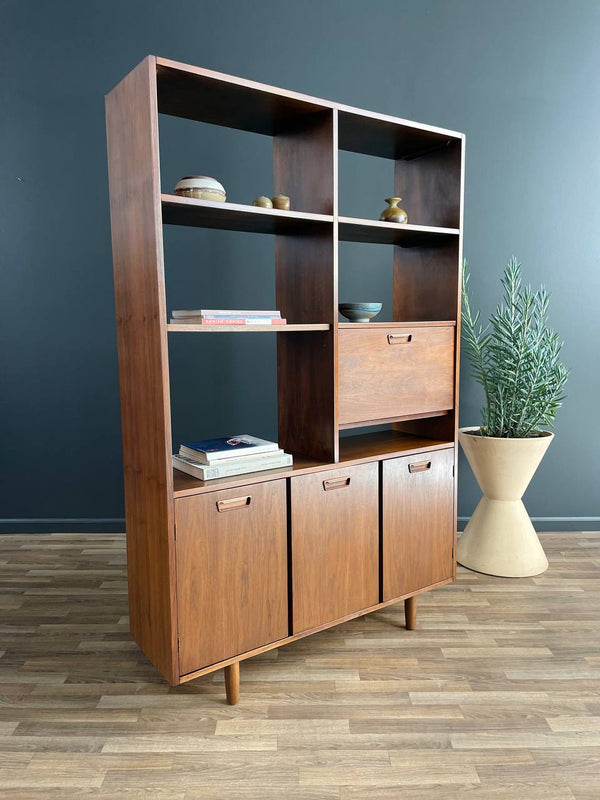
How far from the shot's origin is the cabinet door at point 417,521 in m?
2.22

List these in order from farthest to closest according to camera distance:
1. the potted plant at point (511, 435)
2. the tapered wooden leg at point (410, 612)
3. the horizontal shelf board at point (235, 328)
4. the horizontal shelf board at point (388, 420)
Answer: the potted plant at point (511, 435), the tapered wooden leg at point (410, 612), the horizontal shelf board at point (388, 420), the horizontal shelf board at point (235, 328)

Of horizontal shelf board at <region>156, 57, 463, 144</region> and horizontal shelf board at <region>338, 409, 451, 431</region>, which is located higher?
horizontal shelf board at <region>156, 57, 463, 144</region>

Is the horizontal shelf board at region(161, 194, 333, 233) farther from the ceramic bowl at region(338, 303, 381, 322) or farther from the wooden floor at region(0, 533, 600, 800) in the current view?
the wooden floor at region(0, 533, 600, 800)

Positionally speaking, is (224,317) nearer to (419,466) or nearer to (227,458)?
(227,458)

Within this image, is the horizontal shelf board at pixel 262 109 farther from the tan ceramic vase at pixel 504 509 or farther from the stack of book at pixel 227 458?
the tan ceramic vase at pixel 504 509

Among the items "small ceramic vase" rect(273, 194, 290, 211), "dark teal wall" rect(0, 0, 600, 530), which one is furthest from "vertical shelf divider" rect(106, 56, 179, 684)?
"dark teal wall" rect(0, 0, 600, 530)

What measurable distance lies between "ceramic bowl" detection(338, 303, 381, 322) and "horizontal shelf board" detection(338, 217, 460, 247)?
265 mm

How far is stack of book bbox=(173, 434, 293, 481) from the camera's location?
1.86m

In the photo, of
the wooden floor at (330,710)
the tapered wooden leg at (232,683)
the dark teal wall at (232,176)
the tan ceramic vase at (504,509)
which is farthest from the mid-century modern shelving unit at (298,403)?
the dark teal wall at (232,176)

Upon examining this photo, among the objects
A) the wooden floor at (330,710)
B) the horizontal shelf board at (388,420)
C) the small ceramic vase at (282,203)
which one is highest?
the small ceramic vase at (282,203)

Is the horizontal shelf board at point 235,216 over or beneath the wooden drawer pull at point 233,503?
over

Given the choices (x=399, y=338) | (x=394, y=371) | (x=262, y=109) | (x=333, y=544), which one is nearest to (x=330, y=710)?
(x=333, y=544)

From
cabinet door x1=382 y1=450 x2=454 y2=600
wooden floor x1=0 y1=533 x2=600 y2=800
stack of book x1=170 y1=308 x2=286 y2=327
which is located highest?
stack of book x1=170 y1=308 x2=286 y2=327

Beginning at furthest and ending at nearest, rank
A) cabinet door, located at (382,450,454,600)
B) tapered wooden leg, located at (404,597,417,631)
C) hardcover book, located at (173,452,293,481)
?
tapered wooden leg, located at (404,597,417,631), cabinet door, located at (382,450,454,600), hardcover book, located at (173,452,293,481)
